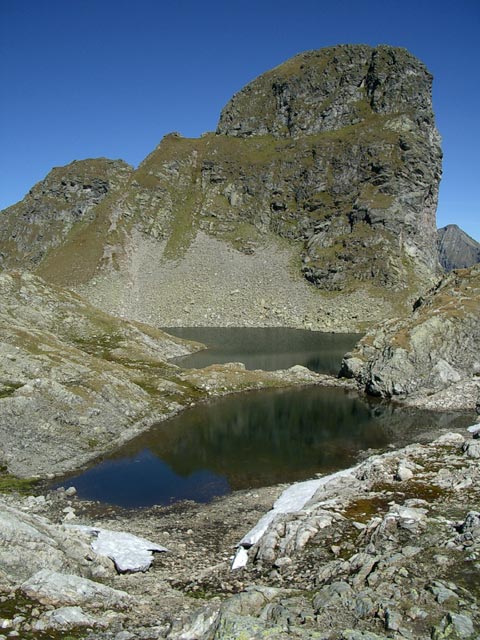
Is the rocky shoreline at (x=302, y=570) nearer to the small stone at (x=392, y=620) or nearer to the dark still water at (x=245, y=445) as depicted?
the small stone at (x=392, y=620)

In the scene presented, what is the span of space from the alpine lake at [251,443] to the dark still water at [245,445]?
0.09m

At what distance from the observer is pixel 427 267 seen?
196 meters

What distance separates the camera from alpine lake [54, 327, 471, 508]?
37312 mm

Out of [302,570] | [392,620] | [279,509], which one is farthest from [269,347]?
[392,620]

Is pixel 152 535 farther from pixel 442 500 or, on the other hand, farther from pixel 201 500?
pixel 442 500

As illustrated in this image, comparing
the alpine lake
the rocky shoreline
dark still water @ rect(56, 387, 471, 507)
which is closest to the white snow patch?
the rocky shoreline

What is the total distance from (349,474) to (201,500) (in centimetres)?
1105

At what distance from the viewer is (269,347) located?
370ft

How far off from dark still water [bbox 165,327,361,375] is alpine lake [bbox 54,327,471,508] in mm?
21449

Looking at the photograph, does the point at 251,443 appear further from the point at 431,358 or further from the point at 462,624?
the point at 462,624

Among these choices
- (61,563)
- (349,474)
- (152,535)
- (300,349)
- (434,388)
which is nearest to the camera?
(61,563)

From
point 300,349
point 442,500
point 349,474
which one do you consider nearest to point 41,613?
point 442,500

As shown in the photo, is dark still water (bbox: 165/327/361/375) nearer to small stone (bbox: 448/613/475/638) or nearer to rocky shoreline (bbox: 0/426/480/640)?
rocky shoreline (bbox: 0/426/480/640)

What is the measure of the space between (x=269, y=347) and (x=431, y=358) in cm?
5144
